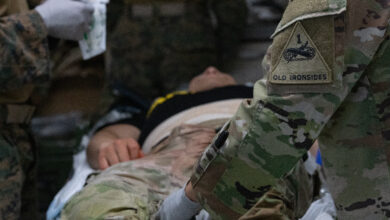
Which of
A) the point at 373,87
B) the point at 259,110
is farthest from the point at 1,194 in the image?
the point at 373,87

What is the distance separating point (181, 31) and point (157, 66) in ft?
0.91

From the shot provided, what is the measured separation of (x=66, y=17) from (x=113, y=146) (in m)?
0.55

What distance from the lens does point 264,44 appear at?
3.60 m

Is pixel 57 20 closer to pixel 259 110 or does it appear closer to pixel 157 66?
pixel 259 110

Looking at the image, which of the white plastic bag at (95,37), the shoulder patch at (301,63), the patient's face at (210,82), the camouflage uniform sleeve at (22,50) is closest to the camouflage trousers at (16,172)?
the camouflage uniform sleeve at (22,50)

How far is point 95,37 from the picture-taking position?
1968mm

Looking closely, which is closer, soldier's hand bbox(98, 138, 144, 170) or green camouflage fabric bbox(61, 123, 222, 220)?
green camouflage fabric bbox(61, 123, 222, 220)

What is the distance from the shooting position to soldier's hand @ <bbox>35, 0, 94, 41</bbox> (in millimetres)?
1791

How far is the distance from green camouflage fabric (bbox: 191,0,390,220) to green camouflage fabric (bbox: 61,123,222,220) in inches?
13.9

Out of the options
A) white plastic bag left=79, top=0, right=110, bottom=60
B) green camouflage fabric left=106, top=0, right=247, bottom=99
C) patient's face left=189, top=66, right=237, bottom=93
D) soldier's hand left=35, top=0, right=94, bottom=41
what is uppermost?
soldier's hand left=35, top=0, right=94, bottom=41

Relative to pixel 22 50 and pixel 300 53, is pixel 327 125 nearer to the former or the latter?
pixel 300 53

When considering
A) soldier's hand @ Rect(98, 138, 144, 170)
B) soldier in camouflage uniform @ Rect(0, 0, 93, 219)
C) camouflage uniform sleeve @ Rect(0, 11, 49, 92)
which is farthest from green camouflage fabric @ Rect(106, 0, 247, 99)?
camouflage uniform sleeve @ Rect(0, 11, 49, 92)

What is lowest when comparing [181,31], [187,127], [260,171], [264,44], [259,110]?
Result: [264,44]

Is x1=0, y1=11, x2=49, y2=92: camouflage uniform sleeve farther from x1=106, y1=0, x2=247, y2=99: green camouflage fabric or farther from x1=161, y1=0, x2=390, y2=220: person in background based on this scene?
x1=106, y1=0, x2=247, y2=99: green camouflage fabric
